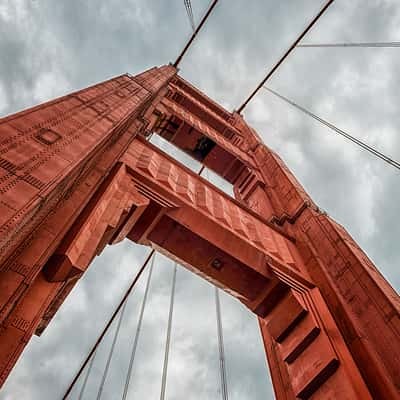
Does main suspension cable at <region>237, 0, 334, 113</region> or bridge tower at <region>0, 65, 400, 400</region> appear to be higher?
main suspension cable at <region>237, 0, 334, 113</region>

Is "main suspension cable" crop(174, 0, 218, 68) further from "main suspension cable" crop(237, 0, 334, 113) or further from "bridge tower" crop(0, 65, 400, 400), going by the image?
"bridge tower" crop(0, 65, 400, 400)

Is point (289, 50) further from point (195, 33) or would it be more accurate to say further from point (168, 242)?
point (168, 242)

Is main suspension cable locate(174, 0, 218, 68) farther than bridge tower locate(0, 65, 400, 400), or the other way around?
main suspension cable locate(174, 0, 218, 68)

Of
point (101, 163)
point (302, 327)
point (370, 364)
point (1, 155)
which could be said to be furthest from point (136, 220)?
point (370, 364)

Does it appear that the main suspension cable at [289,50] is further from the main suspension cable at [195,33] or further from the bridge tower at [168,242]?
the bridge tower at [168,242]

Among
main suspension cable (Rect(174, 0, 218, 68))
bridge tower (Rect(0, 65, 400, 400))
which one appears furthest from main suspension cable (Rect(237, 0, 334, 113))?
bridge tower (Rect(0, 65, 400, 400))

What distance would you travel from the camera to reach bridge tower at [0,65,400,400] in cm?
261

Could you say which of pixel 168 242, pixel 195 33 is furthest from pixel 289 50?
pixel 168 242

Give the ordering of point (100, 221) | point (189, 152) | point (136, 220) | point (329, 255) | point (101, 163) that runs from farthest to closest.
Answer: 1. point (189, 152)
2. point (329, 255)
3. point (136, 220)
4. point (101, 163)
5. point (100, 221)

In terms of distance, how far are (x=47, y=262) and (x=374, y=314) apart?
4.23 meters

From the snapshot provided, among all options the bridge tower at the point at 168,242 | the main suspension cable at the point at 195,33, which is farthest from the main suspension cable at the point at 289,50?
the bridge tower at the point at 168,242

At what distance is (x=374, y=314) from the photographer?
14.4 feet

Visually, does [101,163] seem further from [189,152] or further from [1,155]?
[189,152]

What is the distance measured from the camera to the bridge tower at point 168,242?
2.61 meters
